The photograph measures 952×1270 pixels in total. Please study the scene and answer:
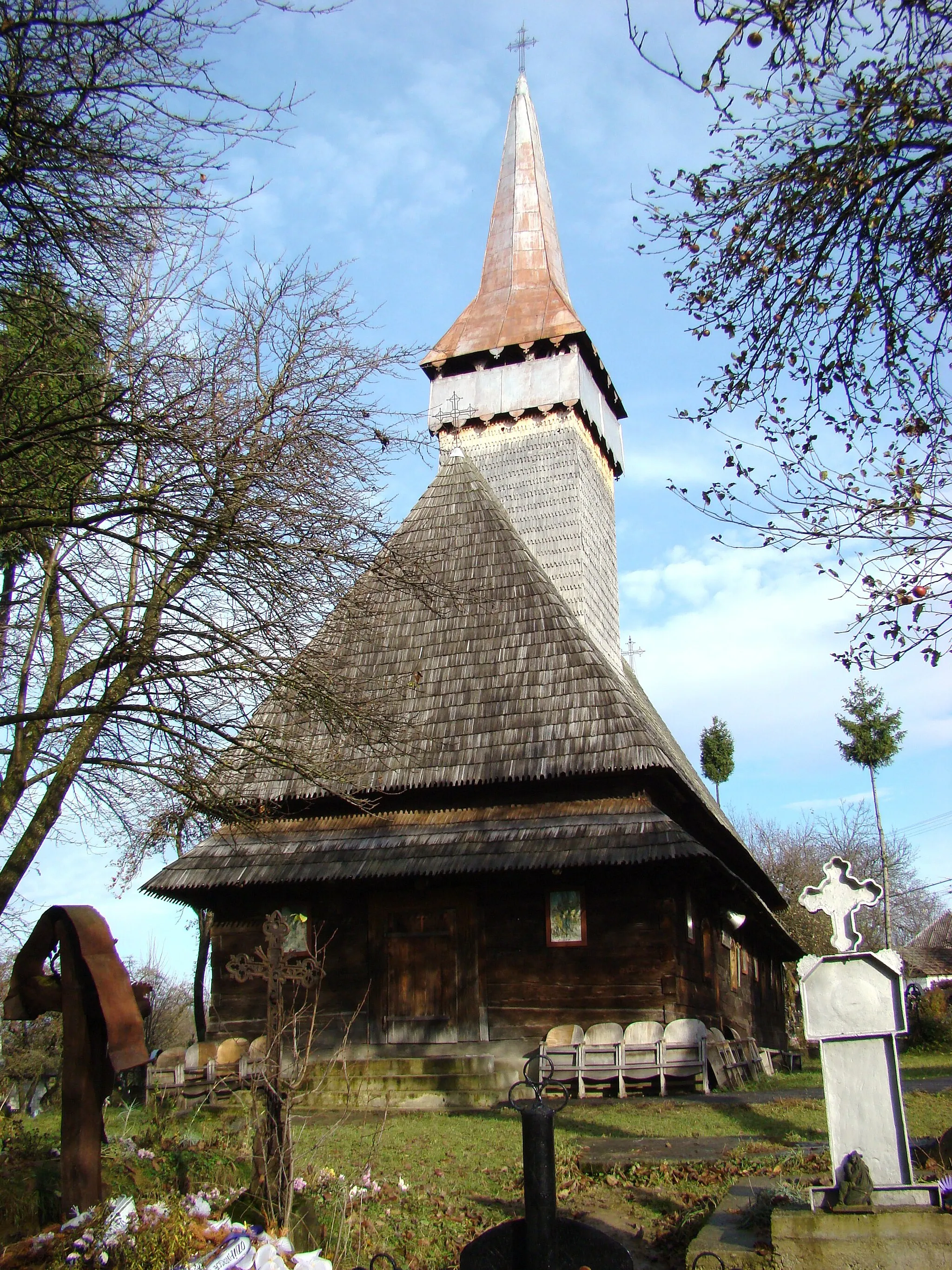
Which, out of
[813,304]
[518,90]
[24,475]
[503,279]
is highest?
[518,90]

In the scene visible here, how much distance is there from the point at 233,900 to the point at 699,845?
6.24 m

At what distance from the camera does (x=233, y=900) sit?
45.6ft

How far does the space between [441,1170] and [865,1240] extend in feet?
10.6

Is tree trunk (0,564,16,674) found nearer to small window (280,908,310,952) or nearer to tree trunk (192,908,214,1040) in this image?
small window (280,908,310,952)

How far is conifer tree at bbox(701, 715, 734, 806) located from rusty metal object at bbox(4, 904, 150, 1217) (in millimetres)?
36172

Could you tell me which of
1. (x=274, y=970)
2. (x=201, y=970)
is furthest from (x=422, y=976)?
(x=201, y=970)

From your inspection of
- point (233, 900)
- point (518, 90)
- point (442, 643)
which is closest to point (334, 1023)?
point (233, 900)

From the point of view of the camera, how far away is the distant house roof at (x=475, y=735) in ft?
39.8

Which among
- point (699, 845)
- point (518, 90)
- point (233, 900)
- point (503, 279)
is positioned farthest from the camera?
point (518, 90)

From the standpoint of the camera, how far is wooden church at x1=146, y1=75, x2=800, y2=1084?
39.8 ft

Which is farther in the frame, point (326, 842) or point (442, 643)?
point (442, 643)

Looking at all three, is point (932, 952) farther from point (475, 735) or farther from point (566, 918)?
point (475, 735)

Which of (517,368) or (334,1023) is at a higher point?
(517,368)

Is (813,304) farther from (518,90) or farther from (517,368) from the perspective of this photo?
(518,90)
